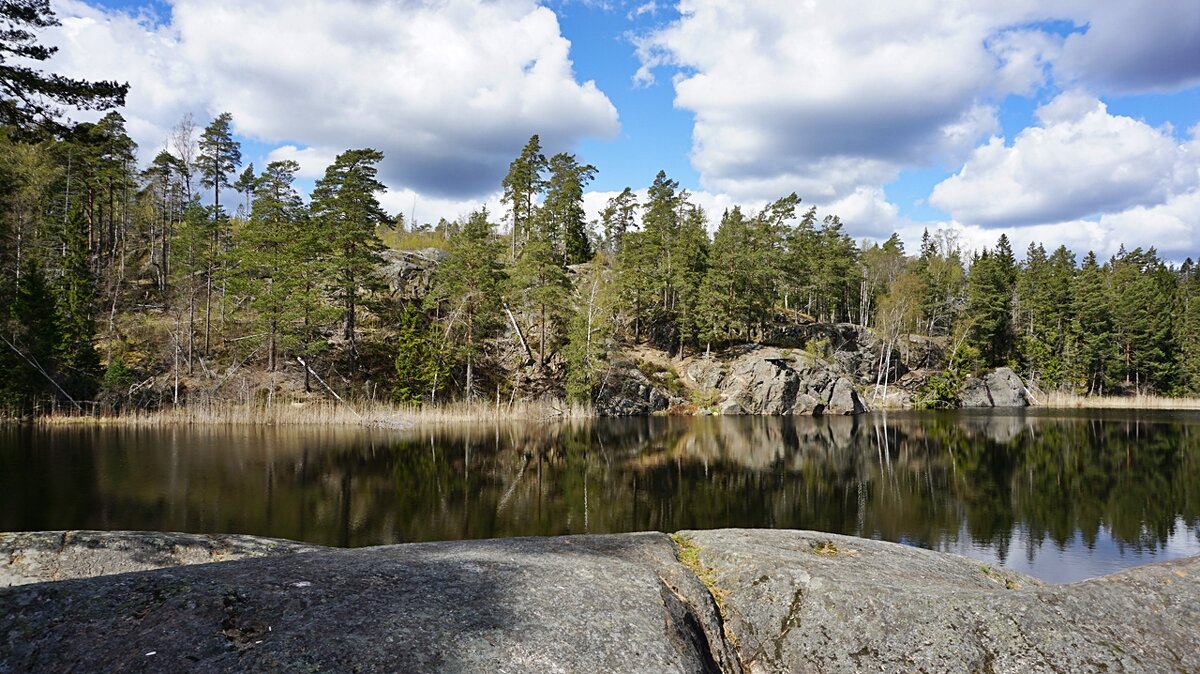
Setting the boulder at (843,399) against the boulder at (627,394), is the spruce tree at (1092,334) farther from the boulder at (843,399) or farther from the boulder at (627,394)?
the boulder at (627,394)

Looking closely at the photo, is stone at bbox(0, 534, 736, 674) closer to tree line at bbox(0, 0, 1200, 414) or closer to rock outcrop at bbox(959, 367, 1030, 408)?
tree line at bbox(0, 0, 1200, 414)

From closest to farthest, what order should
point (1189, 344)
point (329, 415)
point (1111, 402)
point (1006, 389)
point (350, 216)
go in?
point (329, 415) < point (350, 216) < point (1111, 402) < point (1006, 389) < point (1189, 344)

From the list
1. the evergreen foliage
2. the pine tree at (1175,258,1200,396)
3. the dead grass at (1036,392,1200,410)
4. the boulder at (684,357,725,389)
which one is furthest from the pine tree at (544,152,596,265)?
the pine tree at (1175,258,1200,396)

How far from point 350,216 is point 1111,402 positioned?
7940 cm

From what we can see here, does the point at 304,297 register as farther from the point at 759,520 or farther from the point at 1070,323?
the point at 1070,323

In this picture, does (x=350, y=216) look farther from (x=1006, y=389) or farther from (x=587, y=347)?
(x=1006, y=389)

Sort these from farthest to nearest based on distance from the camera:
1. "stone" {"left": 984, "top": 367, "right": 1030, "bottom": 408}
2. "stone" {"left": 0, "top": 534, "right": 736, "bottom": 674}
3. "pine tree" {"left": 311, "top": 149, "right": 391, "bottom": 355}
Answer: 1. "stone" {"left": 984, "top": 367, "right": 1030, "bottom": 408}
2. "pine tree" {"left": 311, "top": 149, "right": 391, "bottom": 355}
3. "stone" {"left": 0, "top": 534, "right": 736, "bottom": 674}

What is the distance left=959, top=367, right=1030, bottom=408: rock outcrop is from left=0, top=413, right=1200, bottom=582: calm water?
31.2 m

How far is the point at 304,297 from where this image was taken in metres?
43.3

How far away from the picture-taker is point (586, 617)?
5.69 meters

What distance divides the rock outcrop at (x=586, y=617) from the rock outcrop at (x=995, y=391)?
70610mm

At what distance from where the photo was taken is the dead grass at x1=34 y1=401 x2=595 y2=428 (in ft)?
123

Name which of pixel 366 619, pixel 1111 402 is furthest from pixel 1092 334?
pixel 366 619

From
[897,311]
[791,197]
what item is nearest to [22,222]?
[791,197]
